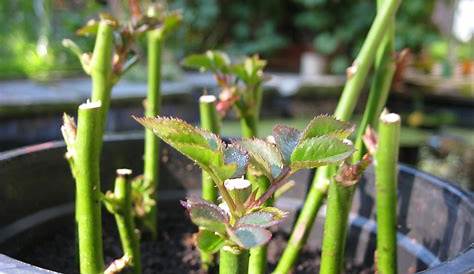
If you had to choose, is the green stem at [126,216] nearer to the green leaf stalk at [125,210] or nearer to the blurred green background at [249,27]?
the green leaf stalk at [125,210]

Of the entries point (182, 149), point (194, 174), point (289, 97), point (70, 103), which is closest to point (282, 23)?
point (289, 97)

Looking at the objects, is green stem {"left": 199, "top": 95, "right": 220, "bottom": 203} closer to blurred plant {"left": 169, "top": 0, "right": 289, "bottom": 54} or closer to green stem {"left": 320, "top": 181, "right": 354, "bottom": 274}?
green stem {"left": 320, "top": 181, "right": 354, "bottom": 274}

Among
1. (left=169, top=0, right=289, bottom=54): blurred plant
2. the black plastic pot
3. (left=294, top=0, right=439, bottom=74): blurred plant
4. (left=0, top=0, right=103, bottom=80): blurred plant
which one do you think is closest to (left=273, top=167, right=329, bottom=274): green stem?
the black plastic pot

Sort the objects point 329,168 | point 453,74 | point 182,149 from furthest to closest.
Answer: point 453,74 < point 329,168 < point 182,149

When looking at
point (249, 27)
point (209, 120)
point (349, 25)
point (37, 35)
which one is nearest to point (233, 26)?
point (249, 27)

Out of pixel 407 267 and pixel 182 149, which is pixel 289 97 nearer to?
pixel 407 267

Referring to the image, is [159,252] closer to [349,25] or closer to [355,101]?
[355,101]

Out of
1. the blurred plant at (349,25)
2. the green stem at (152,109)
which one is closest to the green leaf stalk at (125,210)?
the green stem at (152,109)
